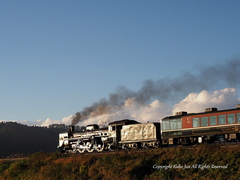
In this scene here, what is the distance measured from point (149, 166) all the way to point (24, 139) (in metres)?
127

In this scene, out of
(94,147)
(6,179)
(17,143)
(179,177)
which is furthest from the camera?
(17,143)

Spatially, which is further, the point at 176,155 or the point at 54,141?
the point at 54,141

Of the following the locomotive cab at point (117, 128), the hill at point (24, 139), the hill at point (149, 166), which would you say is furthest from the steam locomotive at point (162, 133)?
the hill at point (24, 139)

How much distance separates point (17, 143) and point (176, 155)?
123298 millimetres

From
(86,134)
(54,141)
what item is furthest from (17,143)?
(86,134)

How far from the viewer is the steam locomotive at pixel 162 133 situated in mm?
37031

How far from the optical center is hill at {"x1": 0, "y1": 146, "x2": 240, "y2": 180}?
84.7 ft

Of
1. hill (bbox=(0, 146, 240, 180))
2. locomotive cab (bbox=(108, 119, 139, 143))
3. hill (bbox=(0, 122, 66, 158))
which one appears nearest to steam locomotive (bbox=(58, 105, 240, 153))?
locomotive cab (bbox=(108, 119, 139, 143))

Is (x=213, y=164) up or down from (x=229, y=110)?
down

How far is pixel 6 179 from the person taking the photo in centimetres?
3781

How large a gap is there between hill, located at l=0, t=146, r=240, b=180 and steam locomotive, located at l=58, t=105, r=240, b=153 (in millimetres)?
7363

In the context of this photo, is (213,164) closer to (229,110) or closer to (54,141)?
(229,110)

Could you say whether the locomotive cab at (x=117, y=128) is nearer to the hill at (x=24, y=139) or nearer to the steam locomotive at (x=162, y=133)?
the steam locomotive at (x=162, y=133)

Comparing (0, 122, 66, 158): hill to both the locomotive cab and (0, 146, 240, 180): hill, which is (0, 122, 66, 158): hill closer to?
the locomotive cab
